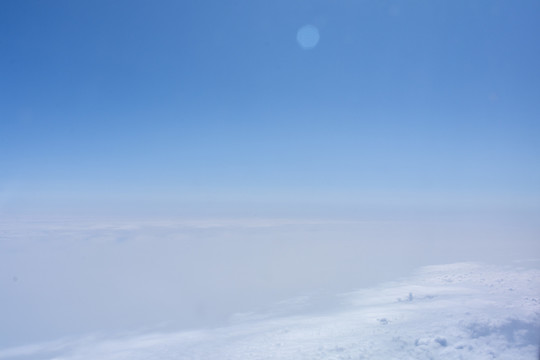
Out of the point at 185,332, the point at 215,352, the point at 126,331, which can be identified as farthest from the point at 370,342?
the point at 126,331

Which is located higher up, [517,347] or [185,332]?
[517,347]

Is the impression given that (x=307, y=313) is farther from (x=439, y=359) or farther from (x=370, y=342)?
(x=439, y=359)

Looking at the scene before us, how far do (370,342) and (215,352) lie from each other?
6.23 metres

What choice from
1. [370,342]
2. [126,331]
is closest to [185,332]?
[126,331]

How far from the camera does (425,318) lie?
13.7 meters

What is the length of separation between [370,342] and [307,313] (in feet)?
32.6

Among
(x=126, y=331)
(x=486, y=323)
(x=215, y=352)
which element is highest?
(x=486, y=323)

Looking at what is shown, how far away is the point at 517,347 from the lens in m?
9.67

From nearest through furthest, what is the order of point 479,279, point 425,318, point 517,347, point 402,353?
point 517,347 → point 402,353 → point 425,318 → point 479,279

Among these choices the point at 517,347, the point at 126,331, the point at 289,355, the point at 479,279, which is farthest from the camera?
the point at 126,331

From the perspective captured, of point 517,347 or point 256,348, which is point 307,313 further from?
point 517,347

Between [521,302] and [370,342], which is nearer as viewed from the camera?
[370,342]

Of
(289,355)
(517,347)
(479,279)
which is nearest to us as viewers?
(517,347)

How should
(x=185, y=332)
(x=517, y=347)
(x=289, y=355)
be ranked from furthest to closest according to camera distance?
(x=185, y=332), (x=289, y=355), (x=517, y=347)
